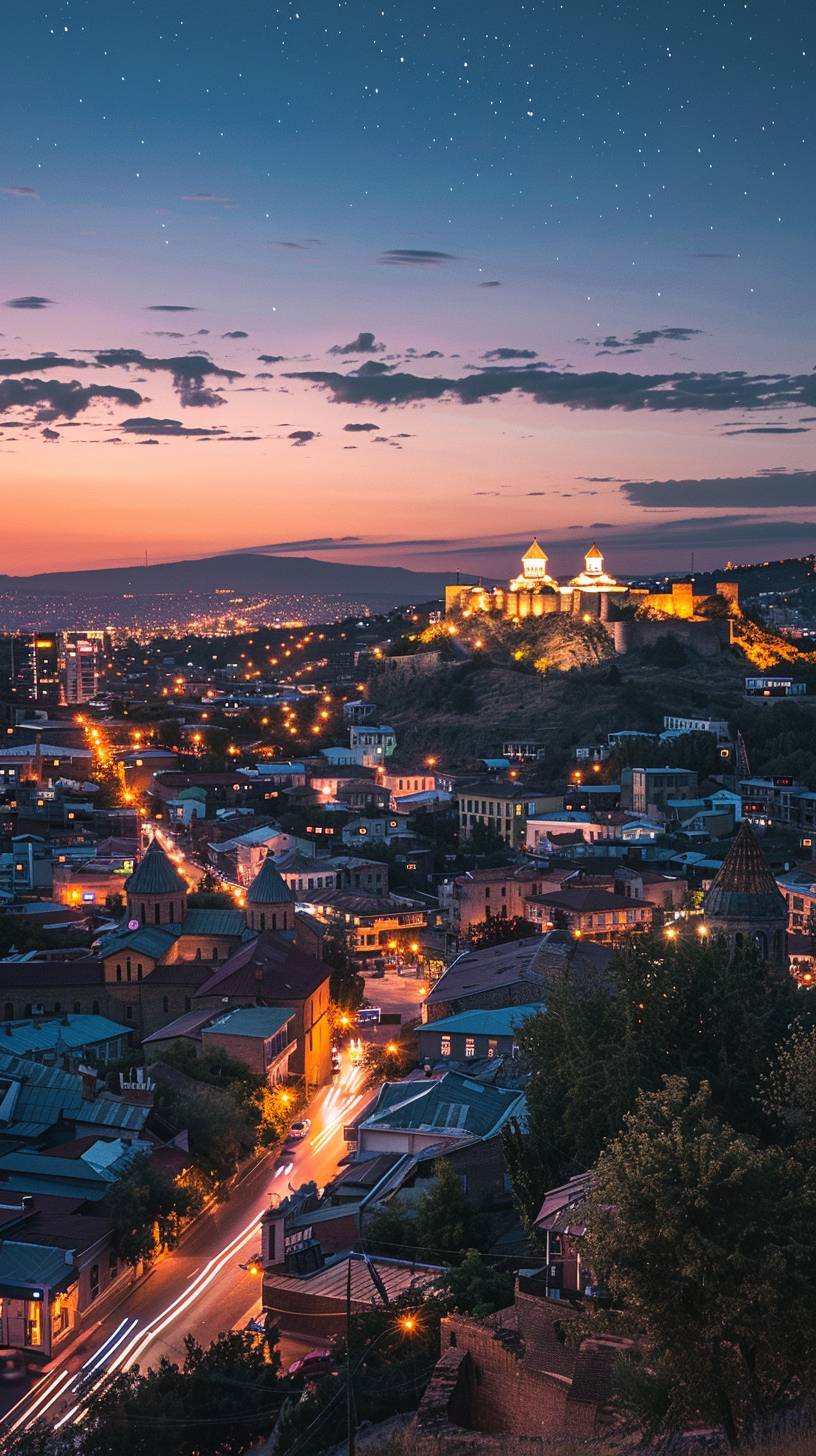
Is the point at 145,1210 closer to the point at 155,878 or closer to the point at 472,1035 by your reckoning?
the point at 472,1035

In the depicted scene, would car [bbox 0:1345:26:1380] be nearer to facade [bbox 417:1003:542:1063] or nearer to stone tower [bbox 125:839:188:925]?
facade [bbox 417:1003:542:1063]

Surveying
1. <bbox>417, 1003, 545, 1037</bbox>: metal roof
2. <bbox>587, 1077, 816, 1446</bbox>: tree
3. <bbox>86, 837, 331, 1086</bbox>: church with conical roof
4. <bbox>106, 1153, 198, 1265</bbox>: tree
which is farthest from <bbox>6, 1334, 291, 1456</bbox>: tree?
<bbox>86, 837, 331, 1086</bbox>: church with conical roof

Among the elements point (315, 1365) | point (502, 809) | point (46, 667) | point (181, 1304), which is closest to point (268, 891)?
point (181, 1304)

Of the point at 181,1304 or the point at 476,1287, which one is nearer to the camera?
the point at 476,1287

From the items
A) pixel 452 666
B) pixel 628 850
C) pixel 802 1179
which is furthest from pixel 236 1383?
pixel 452 666

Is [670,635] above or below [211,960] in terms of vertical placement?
above

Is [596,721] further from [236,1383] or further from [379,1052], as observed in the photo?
[236,1383]

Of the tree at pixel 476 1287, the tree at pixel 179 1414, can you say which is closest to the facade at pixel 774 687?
the tree at pixel 476 1287
